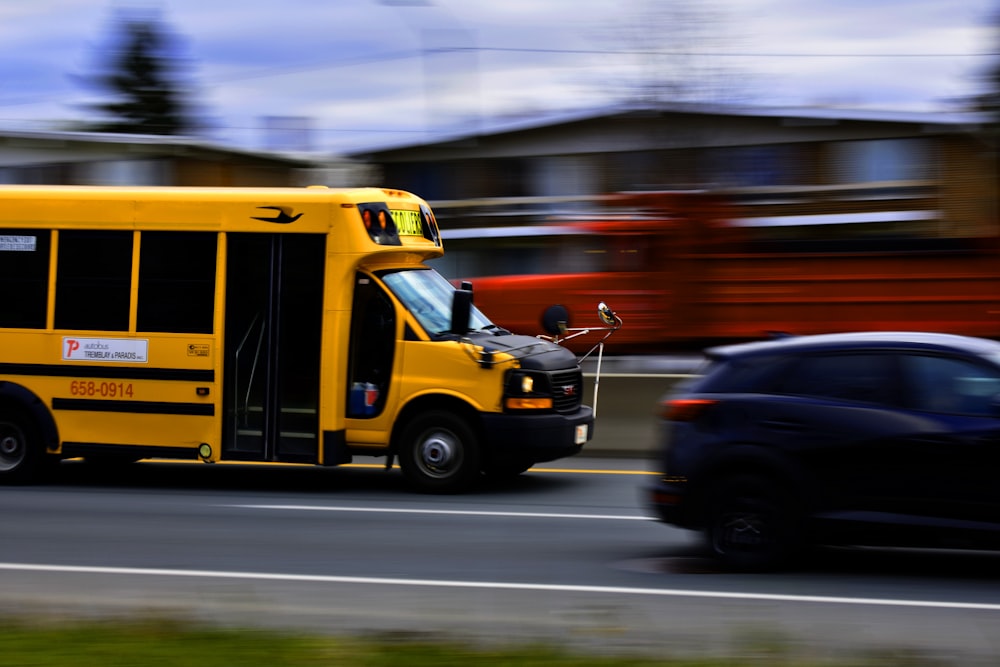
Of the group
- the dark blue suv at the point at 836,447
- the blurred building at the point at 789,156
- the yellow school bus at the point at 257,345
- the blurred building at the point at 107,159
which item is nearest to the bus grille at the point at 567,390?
the yellow school bus at the point at 257,345

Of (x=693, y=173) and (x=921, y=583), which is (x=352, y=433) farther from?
(x=693, y=173)

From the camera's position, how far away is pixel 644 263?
1852 cm

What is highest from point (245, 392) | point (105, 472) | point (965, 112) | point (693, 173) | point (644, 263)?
point (965, 112)

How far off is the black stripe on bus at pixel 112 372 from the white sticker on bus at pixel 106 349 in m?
0.08

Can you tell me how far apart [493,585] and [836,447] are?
220cm

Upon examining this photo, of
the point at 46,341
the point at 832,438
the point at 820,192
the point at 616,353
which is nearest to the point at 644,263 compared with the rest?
the point at 616,353

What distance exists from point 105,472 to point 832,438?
28.1 feet

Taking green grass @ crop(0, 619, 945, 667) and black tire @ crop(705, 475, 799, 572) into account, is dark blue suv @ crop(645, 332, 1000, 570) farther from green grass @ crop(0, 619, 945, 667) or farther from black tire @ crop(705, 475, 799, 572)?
green grass @ crop(0, 619, 945, 667)

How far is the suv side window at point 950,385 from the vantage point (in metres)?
7.77

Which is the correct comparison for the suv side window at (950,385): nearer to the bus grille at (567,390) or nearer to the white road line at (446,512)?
the white road line at (446,512)

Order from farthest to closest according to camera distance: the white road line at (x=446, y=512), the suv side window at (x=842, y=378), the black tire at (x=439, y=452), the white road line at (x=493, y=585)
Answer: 1. the black tire at (x=439, y=452)
2. the white road line at (x=446, y=512)
3. the suv side window at (x=842, y=378)
4. the white road line at (x=493, y=585)

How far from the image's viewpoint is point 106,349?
40.6 ft

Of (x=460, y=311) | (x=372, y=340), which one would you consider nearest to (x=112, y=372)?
(x=372, y=340)

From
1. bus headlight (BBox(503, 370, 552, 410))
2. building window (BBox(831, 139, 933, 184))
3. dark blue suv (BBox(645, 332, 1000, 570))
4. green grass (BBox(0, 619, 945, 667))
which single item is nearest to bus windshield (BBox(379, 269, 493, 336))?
bus headlight (BBox(503, 370, 552, 410))
